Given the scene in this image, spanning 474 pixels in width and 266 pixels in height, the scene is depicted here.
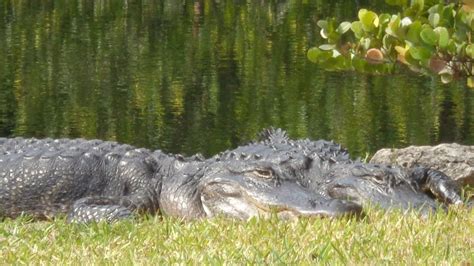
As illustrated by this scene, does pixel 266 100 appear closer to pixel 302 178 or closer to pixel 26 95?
pixel 26 95

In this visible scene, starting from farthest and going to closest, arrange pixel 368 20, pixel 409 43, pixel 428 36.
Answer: pixel 368 20 → pixel 409 43 → pixel 428 36

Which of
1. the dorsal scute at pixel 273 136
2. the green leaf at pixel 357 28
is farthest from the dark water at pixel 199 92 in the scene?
the green leaf at pixel 357 28

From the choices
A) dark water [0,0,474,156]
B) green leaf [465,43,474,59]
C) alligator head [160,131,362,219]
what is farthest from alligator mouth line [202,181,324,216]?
dark water [0,0,474,156]

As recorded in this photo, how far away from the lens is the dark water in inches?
481

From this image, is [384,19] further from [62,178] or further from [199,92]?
[199,92]

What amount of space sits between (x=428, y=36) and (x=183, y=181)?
65.0 inches

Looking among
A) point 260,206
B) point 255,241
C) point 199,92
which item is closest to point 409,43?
point 260,206

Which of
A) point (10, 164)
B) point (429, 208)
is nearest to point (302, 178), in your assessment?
point (429, 208)

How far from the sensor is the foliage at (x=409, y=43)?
539 cm

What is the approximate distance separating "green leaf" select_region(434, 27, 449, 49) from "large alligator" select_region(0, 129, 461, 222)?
82 cm

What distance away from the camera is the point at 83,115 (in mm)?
12977

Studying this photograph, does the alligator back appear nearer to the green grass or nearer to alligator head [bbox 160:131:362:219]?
alligator head [bbox 160:131:362:219]

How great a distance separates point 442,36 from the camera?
5.34 metres

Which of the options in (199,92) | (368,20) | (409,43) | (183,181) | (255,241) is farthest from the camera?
(199,92)
